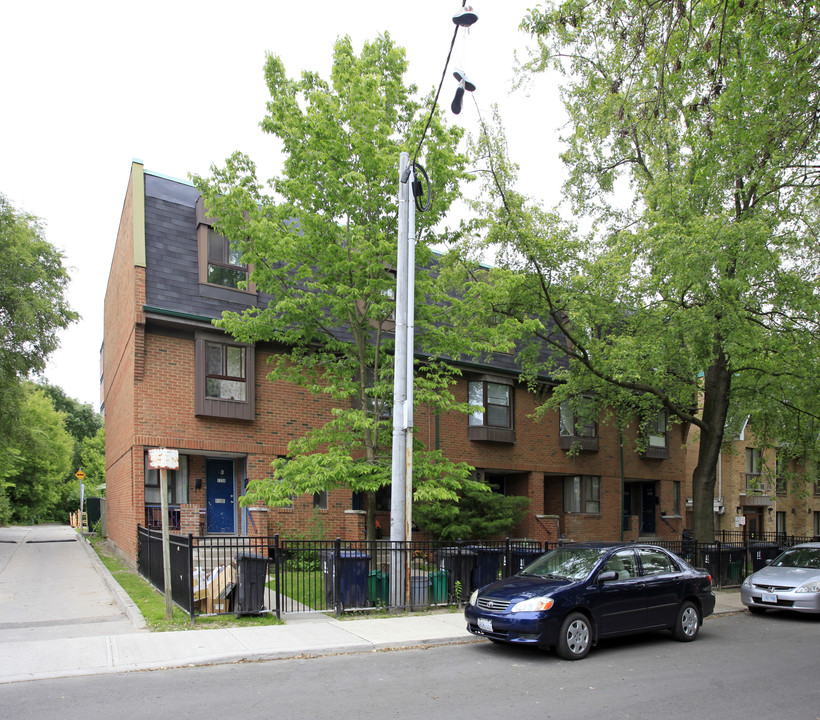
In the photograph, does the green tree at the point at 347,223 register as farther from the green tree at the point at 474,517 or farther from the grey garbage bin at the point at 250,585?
the green tree at the point at 474,517

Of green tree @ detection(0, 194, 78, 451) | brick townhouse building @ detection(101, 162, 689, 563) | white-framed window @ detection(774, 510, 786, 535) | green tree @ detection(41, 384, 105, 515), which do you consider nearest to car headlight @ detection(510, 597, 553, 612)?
brick townhouse building @ detection(101, 162, 689, 563)

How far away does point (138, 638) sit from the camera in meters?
8.85

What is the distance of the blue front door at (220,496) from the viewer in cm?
1767

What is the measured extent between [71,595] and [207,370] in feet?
19.2

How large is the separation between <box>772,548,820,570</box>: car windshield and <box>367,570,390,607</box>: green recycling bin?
8.48 m

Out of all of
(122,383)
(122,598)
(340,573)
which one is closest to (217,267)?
(122,383)

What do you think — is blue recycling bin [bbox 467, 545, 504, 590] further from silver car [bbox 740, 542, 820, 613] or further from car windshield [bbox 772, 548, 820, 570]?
car windshield [bbox 772, 548, 820, 570]

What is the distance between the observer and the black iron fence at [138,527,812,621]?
10.3 metres

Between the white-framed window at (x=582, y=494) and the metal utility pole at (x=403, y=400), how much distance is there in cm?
1398

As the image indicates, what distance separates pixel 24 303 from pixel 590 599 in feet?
70.8

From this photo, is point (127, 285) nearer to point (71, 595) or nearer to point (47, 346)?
point (71, 595)

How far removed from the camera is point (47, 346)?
83.6 ft

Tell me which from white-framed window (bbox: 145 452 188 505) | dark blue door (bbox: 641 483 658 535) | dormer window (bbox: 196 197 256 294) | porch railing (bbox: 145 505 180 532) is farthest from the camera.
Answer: dark blue door (bbox: 641 483 658 535)

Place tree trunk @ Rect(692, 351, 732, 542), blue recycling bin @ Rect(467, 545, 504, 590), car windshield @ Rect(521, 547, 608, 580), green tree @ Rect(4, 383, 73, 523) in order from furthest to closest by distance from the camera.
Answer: green tree @ Rect(4, 383, 73, 523) < tree trunk @ Rect(692, 351, 732, 542) < blue recycling bin @ Rect(467, 545, 504, 590) < car windshield @ Rect(521, 547, 608, 580)
